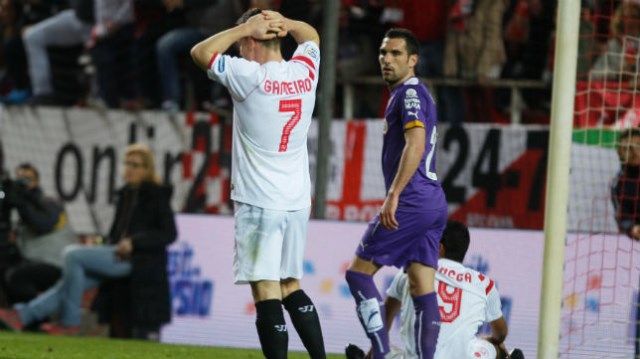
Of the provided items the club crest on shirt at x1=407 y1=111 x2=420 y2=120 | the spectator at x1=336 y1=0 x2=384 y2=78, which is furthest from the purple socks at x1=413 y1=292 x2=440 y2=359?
the spectator at x1=336 y1=0 x2=384 y2=78

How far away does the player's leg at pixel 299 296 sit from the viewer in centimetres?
720

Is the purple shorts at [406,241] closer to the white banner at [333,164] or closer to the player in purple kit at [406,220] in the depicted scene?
the player in purple kit at [406,220]

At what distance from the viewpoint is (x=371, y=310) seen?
7.72m

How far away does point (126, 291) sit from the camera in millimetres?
11688

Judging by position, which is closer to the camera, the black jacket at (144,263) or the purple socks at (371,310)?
the purple socks at (371,310)

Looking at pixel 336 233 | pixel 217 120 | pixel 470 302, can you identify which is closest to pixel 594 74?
pixel 336 233

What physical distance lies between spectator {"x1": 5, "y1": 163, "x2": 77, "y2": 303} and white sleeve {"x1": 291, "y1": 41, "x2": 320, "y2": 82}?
17.9ft

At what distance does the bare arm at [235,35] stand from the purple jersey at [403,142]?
908mm

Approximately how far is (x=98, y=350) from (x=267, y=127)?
9.83 ft

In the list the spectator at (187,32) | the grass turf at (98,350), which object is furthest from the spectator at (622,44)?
the spectator at (187,32)

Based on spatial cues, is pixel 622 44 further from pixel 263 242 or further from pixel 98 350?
pixel 263 242

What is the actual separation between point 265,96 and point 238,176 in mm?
426

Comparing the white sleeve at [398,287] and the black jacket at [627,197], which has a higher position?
the black jacket at [627,197]

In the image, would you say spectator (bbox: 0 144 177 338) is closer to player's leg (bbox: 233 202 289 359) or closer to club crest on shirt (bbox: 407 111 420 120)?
club crest on shirt (bbox: 407 111 420 120)
